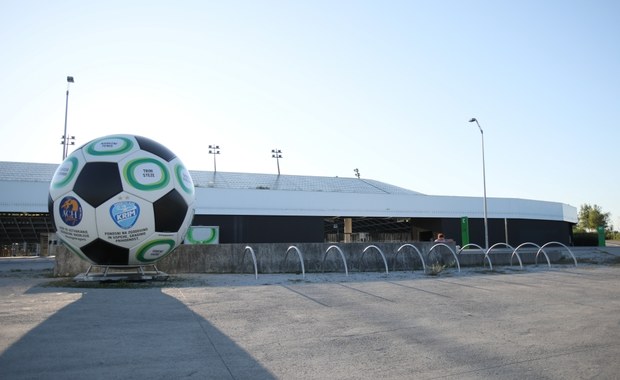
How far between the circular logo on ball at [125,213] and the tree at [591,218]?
297ft

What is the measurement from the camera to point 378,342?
17.2 feet

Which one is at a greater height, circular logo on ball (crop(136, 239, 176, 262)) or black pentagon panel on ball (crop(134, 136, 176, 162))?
black pentagon panel on ball (crop(134, 136, 176, 162))

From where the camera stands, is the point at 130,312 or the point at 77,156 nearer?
the point at 130,312

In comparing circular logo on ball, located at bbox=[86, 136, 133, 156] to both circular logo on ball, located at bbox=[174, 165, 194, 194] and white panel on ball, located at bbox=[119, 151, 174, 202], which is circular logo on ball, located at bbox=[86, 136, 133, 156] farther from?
circular logo on ball, located at bbox=[174, 165, 194, 194]

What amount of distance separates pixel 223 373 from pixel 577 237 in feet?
196

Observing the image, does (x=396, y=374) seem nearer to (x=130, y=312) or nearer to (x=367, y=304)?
(x=367, y=304)

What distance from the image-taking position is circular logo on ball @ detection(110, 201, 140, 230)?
8.94 m

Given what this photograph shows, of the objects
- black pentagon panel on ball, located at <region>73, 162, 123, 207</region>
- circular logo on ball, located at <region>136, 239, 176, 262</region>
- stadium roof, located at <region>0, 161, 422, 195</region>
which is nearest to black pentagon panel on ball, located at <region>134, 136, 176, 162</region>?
black pentagon panel on ball, located at <region>73, 162, 123, 207</region>

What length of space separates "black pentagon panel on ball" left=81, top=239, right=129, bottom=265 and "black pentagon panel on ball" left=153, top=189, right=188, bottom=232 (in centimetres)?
86

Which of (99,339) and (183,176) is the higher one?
(183,176)

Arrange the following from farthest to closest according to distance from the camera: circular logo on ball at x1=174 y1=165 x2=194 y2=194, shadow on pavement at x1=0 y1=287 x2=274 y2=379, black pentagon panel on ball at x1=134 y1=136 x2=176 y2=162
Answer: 1. circular logo on ball at x1=174 y1=165 x2=194 y2=194
2. black pentagon panel on ball at x1=134 y1=136 x2=176 y2=162
3. shadow on pavement at x1=0 y1=287 x2=274 y2=379

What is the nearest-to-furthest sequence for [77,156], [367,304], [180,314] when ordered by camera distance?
1. [180,314]
2. [367,304]
3. [77,156]

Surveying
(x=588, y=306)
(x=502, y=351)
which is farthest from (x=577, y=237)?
(x=502, y=351)

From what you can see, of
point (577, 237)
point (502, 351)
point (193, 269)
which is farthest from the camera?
point (577, 237)
